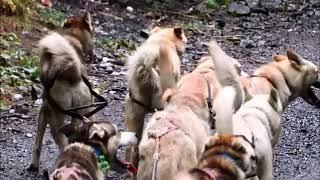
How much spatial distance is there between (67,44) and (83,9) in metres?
6.60

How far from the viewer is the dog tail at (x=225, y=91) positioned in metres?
5.13

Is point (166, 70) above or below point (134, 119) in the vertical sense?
above

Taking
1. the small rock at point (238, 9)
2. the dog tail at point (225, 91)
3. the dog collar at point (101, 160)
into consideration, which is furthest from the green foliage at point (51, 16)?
the dog collar at point (101, 160)

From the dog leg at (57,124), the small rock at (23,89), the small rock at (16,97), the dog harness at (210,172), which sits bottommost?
the small rock at (16,97)

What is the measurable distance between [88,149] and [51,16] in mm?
6863


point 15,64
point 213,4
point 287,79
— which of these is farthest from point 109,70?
point 213,4

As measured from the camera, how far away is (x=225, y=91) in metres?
5.30

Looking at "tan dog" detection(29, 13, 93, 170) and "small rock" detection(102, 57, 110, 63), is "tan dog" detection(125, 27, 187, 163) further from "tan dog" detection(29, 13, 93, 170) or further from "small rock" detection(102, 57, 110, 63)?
"small rock" detection(102, 57, 110, 63)

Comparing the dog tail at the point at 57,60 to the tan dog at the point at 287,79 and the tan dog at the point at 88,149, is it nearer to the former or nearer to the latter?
the tan dog at the point at 88,149

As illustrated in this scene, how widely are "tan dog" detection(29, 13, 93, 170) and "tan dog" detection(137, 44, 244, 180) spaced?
32.6 inches

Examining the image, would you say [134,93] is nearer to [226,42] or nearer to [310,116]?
[310,116]

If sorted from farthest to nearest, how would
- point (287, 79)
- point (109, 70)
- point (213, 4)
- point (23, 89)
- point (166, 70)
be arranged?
point (213, 4), point (109, 70), point (23, 89), point (287, 79), point (166, 70)

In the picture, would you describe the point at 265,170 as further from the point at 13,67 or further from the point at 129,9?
the point at 129,9

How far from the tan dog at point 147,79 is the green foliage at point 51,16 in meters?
4.90
